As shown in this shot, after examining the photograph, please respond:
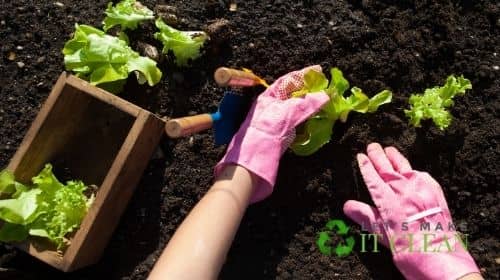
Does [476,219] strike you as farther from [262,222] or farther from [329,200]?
[262,222]

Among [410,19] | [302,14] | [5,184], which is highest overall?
[410,19]

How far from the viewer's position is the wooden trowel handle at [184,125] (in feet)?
4.37

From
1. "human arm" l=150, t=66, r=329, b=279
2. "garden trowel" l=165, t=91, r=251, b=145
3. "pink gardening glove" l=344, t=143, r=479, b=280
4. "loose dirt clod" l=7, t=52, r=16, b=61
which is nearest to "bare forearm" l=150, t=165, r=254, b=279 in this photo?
"human arm" l=150, t=66, r=329, b=279

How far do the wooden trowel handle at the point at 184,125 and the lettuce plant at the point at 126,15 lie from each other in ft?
1.53

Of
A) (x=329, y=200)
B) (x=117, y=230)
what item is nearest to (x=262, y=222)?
(x=329, y=200)

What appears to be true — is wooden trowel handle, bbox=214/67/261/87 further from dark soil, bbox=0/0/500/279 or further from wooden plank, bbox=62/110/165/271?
wooden plank, bbox=62/110/165/271

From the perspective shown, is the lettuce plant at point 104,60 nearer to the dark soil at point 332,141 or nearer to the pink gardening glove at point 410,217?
the dark soil at point 332,141

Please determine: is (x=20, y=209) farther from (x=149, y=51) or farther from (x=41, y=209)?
(x=149, y=51)

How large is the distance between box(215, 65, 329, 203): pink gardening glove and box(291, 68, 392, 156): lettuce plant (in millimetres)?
52

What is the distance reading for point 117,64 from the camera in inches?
66.9

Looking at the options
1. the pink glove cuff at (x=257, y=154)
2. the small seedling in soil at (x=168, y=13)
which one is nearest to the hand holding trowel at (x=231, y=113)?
the pink glove cuff at (x=257, y=154)

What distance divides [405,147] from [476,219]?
1.06 ft

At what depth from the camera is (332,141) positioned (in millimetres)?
1760

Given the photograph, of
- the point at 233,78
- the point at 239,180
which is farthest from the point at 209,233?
the point at 233,78
